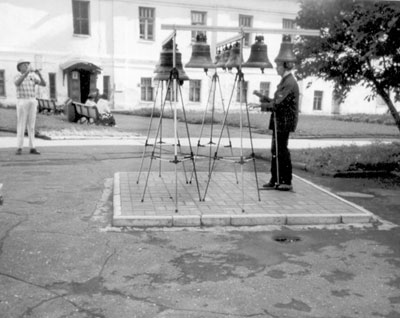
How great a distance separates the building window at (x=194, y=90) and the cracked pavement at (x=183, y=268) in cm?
2525

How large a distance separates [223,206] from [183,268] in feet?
7.17

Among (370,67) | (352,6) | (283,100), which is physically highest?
(352,6)

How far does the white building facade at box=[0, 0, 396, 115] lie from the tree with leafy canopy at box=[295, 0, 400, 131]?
44.6 ft

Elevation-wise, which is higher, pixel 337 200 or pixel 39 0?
pixel 39 0

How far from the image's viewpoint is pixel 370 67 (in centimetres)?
1077

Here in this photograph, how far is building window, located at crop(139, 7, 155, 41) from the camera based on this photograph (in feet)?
96.8

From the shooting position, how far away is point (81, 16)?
2784cm

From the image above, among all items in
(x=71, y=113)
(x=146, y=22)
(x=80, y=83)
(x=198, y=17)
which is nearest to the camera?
(x=71, y=113)

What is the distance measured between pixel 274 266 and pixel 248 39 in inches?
1144

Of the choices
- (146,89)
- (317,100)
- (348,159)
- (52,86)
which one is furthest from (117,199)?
(317,100)

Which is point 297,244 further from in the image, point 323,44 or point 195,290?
point 323,44

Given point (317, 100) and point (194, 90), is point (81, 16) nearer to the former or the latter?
point (194, 90)

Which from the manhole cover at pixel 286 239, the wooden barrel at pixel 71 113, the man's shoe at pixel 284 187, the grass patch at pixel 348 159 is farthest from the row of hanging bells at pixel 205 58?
the wooden barrel at pixel 71 113

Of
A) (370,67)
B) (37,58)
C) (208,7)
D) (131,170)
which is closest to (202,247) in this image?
(131,170)
